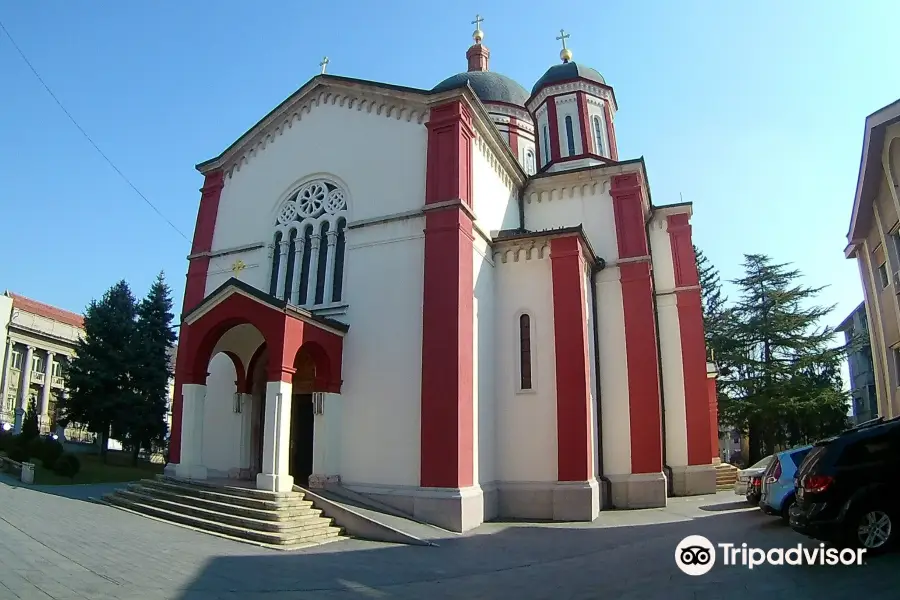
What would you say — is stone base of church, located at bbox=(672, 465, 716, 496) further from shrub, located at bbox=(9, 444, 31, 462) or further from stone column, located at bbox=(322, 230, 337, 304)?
shrub, located at bbox=(9, 444, 31, 462)

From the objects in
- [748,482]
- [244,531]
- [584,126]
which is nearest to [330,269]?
[244,531]

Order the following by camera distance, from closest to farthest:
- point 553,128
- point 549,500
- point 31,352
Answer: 1. point 549,500
2. point 553,128
3. point 31,352

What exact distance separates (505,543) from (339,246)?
8.07 meters

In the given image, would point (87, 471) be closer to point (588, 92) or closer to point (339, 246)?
point (339, 246)

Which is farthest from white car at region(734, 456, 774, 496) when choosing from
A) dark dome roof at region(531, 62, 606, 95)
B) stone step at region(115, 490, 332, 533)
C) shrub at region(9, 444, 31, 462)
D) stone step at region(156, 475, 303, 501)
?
shrub at region(9, 444, 31, 462)

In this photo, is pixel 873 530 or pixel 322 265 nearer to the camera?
pixel 873 530

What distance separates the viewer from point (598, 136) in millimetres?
22469

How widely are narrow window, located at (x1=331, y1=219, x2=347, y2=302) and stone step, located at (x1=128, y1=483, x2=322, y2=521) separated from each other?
5072mm

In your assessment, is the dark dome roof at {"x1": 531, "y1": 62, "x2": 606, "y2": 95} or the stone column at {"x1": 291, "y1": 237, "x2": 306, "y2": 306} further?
the dark dome roof at {"x1": 531, "y1": 62, "x2": 606, "y2": 95}

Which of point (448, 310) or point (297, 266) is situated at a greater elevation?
point (297, 266)

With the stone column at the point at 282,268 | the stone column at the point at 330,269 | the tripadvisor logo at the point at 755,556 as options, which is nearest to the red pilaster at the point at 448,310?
the stone column at the point at 330,269

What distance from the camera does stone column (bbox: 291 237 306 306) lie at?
48.4 feet

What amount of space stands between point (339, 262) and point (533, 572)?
29.4ft

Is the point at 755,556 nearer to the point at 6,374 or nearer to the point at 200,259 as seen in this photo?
the point at 200,259
